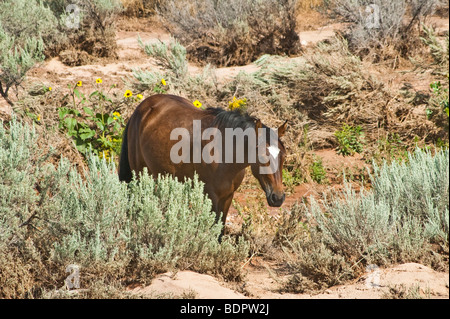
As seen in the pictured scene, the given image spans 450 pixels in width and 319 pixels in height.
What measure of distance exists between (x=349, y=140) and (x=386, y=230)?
4099mm

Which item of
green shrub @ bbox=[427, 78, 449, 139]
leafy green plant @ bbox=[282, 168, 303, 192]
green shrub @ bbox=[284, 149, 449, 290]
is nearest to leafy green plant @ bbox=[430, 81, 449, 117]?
green shrub @ bbox=[427, 78, 449, 139]

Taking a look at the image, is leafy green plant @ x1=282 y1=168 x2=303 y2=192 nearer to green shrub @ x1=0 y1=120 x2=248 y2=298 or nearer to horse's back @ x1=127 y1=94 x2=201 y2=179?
horse's back @ x1=127 y1=94 x2=201 y2=179

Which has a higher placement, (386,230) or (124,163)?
(124,163)

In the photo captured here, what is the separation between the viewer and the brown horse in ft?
17.3

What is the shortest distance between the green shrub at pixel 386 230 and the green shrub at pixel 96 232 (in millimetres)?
752

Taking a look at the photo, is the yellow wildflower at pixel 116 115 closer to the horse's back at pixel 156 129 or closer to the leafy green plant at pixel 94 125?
the leafy green plant at pixel 94 125

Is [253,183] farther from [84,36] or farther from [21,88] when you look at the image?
[84,36]

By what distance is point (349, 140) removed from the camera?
8.80m

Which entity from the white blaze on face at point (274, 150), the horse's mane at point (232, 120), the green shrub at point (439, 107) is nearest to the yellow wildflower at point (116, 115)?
the horse's mane at point (232, 120)

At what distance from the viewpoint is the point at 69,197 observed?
4980 millimetres

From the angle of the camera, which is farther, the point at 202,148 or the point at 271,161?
the point at 202,148

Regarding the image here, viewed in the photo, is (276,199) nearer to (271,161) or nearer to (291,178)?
(271,161)

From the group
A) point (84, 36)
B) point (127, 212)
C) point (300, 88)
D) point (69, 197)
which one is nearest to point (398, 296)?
point (127, 212)

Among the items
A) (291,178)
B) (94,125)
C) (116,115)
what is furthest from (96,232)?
(94,125)
